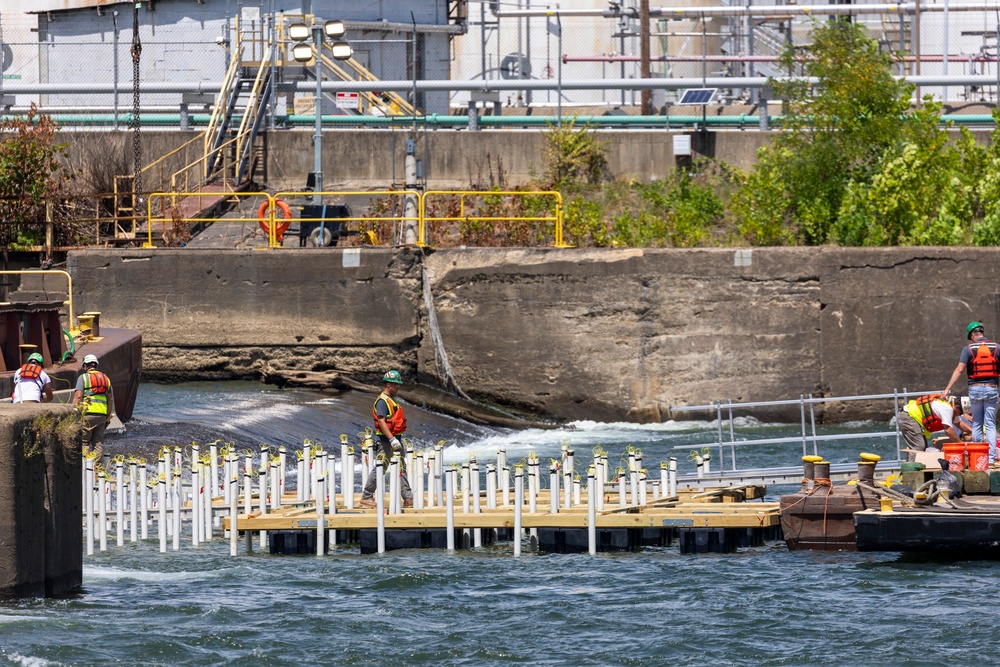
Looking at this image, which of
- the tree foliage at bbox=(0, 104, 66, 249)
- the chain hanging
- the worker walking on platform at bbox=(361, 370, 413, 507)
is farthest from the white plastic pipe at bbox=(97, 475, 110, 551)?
the tree foliage at bbox=(0, 104, 66, 249)

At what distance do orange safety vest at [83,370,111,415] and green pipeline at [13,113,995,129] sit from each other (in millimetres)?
15626

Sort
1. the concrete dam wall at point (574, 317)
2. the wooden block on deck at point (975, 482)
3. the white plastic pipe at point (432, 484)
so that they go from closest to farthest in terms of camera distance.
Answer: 1. the wooden block on deck at point (975, 482)
2. the white plastic pipe at point (432, 484)
3. the concrete dam wall at point (574, 317)

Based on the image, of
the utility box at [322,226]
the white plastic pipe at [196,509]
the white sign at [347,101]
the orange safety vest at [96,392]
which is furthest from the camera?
the white sign at [347,101]

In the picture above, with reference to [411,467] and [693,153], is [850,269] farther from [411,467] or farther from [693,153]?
[411,467]

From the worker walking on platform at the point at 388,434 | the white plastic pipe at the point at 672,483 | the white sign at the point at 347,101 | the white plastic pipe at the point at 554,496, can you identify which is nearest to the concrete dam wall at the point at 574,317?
the white sign at the point at 347,101

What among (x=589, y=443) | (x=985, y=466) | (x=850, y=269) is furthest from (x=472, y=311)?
(x=985, y=466)

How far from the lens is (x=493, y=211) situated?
3177 centimetres

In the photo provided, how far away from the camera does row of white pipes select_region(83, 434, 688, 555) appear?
16469 mm

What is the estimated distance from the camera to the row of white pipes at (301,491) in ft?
54.0

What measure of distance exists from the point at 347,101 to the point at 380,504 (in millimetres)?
23165

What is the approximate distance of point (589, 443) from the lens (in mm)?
25906

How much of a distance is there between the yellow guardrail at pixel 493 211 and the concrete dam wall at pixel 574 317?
33.4 inches

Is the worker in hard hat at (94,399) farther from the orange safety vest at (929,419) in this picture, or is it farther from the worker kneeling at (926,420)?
the orange safety vest at (929,419)

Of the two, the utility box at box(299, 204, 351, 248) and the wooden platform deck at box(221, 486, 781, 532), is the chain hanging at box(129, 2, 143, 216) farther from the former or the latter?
the wooden platform deck at box(221, 486, 781, 532)
